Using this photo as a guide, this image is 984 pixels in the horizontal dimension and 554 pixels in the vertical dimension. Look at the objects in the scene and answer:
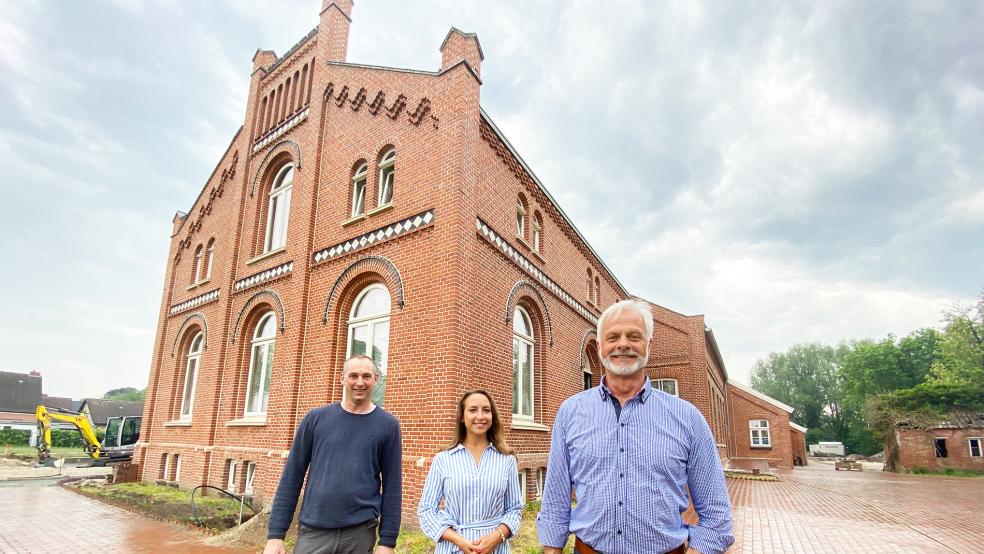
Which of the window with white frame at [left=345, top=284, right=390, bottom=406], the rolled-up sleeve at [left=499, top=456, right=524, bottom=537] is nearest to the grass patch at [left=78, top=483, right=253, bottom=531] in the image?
the window with white frame at [left=345, top=284, right=390, bottom=406]

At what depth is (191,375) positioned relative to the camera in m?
14.2

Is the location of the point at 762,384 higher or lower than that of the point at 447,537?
higher

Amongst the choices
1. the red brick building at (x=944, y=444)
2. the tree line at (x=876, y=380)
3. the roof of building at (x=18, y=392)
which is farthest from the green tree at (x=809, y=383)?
the roof of building at (x=18, y=392)

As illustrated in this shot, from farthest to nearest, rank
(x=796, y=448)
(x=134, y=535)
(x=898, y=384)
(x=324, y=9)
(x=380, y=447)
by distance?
(x=898, y=384) → (x=796, y=448) → (x=324, y=9) → (x=134, y=535) → (x=380, y=447)

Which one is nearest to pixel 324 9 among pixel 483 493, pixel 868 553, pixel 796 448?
pixel 483 493

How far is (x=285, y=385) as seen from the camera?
9.96 m

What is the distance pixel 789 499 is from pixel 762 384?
221 ft

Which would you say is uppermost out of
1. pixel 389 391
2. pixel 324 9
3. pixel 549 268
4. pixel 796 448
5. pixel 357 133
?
pixel 324 9

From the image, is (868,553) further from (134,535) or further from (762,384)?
(762,384)

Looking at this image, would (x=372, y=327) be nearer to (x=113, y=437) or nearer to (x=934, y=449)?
(x=113, y=437)

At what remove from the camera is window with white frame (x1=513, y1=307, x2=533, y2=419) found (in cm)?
1043

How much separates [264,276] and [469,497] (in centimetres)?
987

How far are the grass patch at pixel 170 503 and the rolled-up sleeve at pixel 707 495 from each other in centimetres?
867

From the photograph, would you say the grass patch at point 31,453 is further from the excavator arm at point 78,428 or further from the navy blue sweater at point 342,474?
the navy blue sweater at point 342,474
